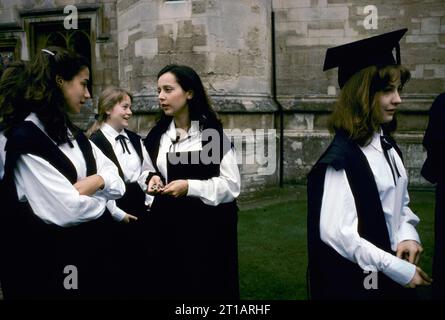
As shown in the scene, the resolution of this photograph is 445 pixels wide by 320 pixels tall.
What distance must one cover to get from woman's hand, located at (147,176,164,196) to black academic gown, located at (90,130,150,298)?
0.40 meters

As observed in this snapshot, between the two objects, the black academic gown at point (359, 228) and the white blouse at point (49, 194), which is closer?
the black academic gown at point (359, 228)

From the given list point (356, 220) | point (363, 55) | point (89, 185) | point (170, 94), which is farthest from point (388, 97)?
point (89, 185)

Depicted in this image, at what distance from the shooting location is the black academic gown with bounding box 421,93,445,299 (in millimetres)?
2449

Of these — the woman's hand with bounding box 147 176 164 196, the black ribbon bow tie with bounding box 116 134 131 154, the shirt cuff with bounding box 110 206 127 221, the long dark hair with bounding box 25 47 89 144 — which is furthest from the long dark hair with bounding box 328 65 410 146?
the black ribbon bow tie with bounding box 116 134 131 154

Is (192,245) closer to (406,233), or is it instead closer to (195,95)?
(195,95)

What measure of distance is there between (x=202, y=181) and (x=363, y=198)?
1.13 metres

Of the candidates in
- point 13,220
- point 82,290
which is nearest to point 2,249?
point 13,220

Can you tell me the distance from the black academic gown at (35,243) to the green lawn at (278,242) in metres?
2.06

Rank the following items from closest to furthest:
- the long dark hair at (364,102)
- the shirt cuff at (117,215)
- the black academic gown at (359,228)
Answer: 1. the black academic gown at (359,228)
2. the long dark hair at (364,102)
3. the shirt cuff at (117,215)

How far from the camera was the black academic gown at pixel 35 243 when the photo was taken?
2113 mm

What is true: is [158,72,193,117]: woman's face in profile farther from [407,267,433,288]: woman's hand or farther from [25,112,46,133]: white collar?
[407,267,433,288]: woman's hand

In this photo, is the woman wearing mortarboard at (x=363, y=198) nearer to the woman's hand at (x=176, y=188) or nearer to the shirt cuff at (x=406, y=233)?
the shirt cuff at (x=406, y=233)

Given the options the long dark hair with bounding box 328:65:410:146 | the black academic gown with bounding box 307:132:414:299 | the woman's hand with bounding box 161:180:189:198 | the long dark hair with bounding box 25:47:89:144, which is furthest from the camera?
the woman's hand with bounding box 161:180:189:198

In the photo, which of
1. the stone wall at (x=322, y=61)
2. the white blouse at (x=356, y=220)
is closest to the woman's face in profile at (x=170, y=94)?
the white blouse at (x=356, y=220)
